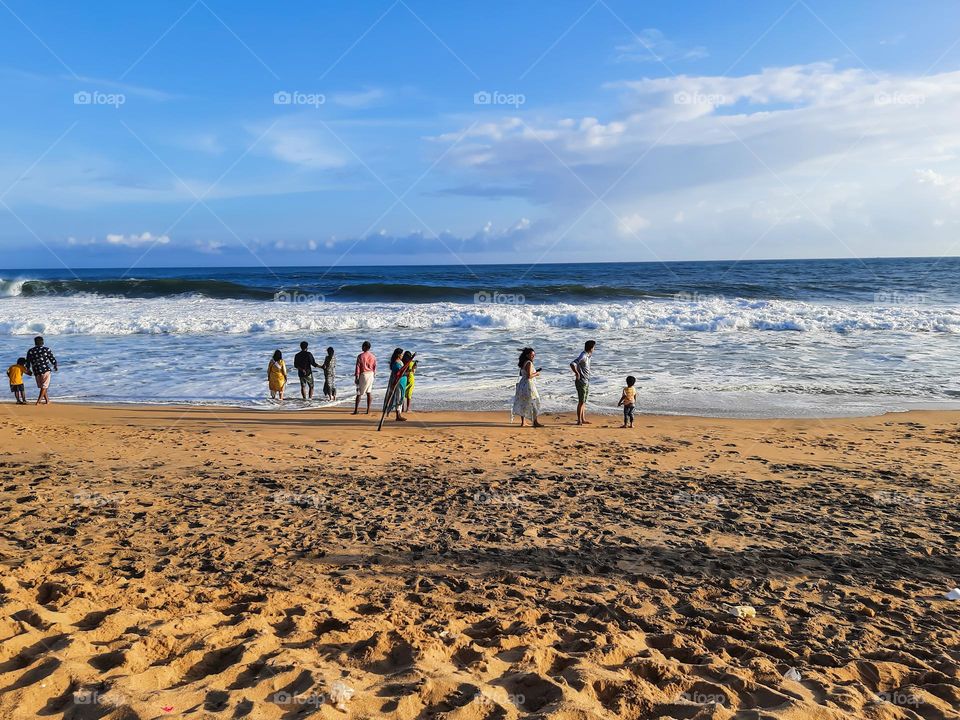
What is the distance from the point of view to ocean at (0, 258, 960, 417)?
13664 millimetres

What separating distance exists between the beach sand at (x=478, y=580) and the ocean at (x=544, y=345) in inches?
171

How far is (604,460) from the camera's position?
873 cm

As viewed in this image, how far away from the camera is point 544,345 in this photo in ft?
68.6

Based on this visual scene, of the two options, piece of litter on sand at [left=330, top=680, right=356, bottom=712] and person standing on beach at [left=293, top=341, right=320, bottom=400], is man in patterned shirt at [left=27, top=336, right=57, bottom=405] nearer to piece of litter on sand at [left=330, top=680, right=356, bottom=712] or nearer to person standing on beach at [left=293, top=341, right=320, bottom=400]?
person standing on beach at [left=293, top=341, right=320, bottom=400]

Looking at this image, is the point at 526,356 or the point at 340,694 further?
the point at 526,356

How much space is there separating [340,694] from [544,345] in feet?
58.7

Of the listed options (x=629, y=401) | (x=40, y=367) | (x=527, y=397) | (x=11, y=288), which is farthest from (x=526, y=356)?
(x=11, y=288)

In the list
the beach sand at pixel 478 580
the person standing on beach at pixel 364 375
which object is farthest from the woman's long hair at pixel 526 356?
the person standing on beach at pixel 364 375

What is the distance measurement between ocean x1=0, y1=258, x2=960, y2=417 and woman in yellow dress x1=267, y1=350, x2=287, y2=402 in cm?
37

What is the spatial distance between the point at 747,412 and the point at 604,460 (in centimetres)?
Result: 469

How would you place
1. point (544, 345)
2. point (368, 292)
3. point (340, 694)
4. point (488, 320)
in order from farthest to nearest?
point (368, 292), point (488, 320), point (544, 345), point (340, 694)

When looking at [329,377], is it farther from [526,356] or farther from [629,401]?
[629,401]

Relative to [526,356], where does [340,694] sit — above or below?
below

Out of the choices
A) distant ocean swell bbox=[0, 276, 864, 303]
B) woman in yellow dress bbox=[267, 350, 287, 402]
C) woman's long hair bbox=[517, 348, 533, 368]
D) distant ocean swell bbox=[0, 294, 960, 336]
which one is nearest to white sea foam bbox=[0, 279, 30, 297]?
distant ocean swell bbox=[0, 276, 864, 303]
